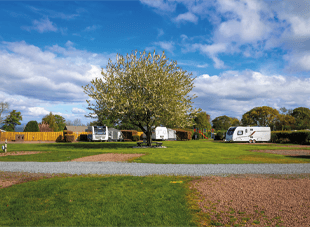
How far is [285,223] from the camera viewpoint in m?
4.36

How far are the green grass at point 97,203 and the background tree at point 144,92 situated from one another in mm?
13436

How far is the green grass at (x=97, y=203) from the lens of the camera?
464 cm

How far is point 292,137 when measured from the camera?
1261 inches

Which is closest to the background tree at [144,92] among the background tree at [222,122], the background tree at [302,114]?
the background tree at [302,114]

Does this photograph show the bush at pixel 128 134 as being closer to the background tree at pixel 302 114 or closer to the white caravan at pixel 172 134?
the white caravan at pixel 172 134

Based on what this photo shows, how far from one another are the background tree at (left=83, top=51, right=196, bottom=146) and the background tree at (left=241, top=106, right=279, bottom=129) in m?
51.4

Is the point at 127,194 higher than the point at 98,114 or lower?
lower

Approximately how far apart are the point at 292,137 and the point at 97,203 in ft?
109

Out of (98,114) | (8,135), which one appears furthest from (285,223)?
(8,135)

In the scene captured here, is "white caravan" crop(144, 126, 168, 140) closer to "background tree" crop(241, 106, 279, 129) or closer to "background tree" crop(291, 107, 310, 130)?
"background tree" crop(241, 106, 279, 129)

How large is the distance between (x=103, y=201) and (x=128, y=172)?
12.1ft

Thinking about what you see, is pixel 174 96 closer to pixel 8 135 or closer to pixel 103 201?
pixel 103 201

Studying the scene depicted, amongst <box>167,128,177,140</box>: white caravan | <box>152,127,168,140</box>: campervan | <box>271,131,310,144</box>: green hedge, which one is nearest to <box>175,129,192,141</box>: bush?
<box>167,128,177,140</box>: white caravan

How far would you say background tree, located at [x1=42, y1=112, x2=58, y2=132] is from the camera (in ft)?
218
